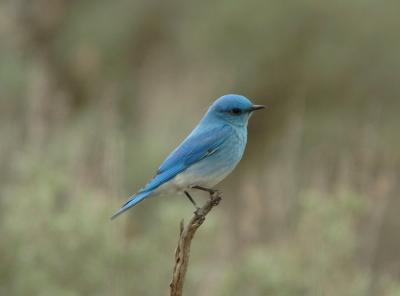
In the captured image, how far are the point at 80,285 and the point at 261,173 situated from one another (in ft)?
16.1

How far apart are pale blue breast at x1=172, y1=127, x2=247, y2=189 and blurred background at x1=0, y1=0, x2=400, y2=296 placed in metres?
1.77

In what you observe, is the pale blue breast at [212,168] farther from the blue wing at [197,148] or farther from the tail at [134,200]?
the tail at [134,200]

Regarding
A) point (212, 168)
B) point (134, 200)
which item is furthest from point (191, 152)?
point (134, 200)

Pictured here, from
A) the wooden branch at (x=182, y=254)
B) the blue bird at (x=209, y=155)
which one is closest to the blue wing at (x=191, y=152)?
the blue bird at (x=209, y=155)

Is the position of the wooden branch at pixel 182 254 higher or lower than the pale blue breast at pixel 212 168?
lower

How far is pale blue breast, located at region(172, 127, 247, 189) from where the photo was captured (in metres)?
5.90

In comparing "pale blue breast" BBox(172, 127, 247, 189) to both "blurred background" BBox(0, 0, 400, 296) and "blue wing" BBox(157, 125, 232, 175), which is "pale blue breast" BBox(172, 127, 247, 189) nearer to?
"blue wing" BBox(157, 125, 232, 175)

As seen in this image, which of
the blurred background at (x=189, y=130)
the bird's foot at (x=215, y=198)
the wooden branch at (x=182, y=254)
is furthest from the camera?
the blurred background at (x=189, y=130)

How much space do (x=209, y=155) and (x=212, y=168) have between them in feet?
0.30

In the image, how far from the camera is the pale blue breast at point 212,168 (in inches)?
232

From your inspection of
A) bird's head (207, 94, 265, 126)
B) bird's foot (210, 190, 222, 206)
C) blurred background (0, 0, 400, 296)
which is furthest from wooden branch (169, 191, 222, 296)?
blurred background (0, 0, 400, 296)

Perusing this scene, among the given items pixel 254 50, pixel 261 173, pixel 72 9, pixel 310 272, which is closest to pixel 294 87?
pixel 254 50

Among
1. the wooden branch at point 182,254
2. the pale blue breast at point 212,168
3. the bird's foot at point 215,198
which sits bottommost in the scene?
the wooden branch at point 182,254

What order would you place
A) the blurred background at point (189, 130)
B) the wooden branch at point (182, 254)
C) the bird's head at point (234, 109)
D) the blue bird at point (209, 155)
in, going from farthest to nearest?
1. the blurred background at point (189, 130)
2. the bird's head at point (234, 109)
3. the blue bird at point (209, 155)
4. the wooden branch at point (182, 254)
